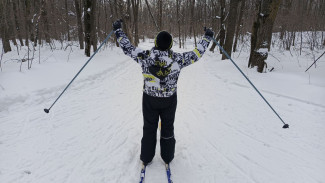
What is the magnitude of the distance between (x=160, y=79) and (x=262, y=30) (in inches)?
273

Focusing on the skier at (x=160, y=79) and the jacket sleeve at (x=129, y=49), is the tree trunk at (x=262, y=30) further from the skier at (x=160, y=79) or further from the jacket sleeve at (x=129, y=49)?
the jacket sleeve at (x=129, y=49)

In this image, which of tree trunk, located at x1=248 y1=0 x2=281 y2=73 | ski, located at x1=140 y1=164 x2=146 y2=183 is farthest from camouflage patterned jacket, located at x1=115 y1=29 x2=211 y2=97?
tree trunk, located at x1=248 y1=0 x2=281 y2=73

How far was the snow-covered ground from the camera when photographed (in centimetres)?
295

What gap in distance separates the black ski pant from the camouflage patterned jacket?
4.4 inches

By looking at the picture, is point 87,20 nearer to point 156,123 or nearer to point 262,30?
point 262,30

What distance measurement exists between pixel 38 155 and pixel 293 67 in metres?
9.40

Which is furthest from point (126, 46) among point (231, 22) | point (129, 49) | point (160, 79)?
point (231, 22)

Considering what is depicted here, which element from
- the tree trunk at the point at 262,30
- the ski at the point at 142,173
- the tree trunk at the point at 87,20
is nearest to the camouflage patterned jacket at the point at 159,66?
the ski at the point at 142,173

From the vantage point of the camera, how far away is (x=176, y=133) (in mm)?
4137

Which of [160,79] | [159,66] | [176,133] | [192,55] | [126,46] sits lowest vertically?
[176,133]

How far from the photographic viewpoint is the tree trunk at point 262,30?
7.75 metres

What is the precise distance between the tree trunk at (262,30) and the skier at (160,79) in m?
6.07

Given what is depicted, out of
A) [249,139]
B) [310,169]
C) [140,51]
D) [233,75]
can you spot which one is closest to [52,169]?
[140,51]

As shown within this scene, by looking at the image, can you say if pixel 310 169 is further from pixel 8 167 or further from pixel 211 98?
pixel 8 167
